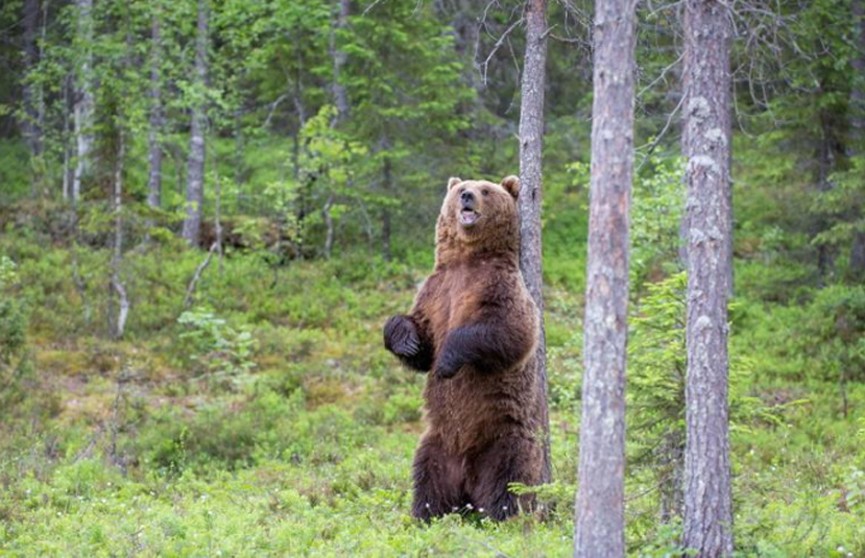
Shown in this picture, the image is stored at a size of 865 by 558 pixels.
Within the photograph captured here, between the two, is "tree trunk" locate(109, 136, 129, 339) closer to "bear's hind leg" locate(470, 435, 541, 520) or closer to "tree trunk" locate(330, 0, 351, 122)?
"tree trunk" locate(330, 0, 351, 122)

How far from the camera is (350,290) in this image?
23.4 meters

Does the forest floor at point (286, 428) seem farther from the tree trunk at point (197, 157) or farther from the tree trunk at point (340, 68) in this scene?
the tree trunk at point (340, 68)

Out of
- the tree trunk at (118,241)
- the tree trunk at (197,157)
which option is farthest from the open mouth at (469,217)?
the tree trunk at (197,157)

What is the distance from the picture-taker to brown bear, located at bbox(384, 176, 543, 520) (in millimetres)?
9766

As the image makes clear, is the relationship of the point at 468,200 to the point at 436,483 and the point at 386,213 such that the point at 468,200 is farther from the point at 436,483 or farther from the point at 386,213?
the point at 386,213

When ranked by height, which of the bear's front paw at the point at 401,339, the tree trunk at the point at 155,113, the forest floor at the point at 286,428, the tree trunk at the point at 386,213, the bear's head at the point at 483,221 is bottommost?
the forest floor at the point at 286,428

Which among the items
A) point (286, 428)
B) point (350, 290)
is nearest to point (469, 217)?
point (286, 428)

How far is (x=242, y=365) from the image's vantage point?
17984 mm

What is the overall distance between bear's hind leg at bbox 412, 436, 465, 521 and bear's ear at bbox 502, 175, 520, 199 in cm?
251

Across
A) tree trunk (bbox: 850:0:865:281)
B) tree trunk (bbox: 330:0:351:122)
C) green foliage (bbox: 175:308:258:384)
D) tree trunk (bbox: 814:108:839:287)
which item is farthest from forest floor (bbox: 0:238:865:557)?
tree trunk (bbox: 330:0:351:122)

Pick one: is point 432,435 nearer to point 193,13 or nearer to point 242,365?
point 242,365

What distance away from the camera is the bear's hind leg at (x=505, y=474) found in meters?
9.99

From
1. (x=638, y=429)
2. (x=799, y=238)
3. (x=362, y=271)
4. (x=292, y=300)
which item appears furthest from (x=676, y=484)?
(x=799, y=238)

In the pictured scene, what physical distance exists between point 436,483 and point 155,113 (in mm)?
19790
